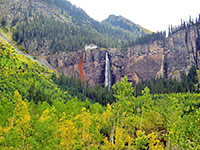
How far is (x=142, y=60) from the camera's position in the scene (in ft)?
579

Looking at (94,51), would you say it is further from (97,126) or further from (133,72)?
(97,126)

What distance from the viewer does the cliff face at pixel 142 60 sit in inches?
6550

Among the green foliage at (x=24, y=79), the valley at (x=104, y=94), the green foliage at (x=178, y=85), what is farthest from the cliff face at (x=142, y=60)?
the green foliage at (x=24, y=79)

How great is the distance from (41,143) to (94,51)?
156 m

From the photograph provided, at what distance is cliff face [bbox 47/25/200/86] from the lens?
166 m

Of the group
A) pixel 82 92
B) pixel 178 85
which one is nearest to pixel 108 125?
pixel 178 85

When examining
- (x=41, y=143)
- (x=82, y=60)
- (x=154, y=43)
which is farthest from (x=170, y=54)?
(x=41, y=143)

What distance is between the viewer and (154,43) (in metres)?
180

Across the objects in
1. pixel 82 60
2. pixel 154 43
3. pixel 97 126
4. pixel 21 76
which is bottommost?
pixel 97 126

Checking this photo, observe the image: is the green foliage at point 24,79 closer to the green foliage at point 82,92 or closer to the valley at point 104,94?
the valley at point 104,94

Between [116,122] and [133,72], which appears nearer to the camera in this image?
[116,122]

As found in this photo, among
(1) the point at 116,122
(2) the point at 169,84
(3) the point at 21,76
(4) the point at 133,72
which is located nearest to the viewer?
(1) the point at 116,122

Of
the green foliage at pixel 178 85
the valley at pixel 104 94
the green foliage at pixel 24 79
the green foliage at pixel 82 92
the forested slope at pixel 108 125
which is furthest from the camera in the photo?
the green foliage at pixel 82 92

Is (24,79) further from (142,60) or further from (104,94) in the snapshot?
(142,60)
